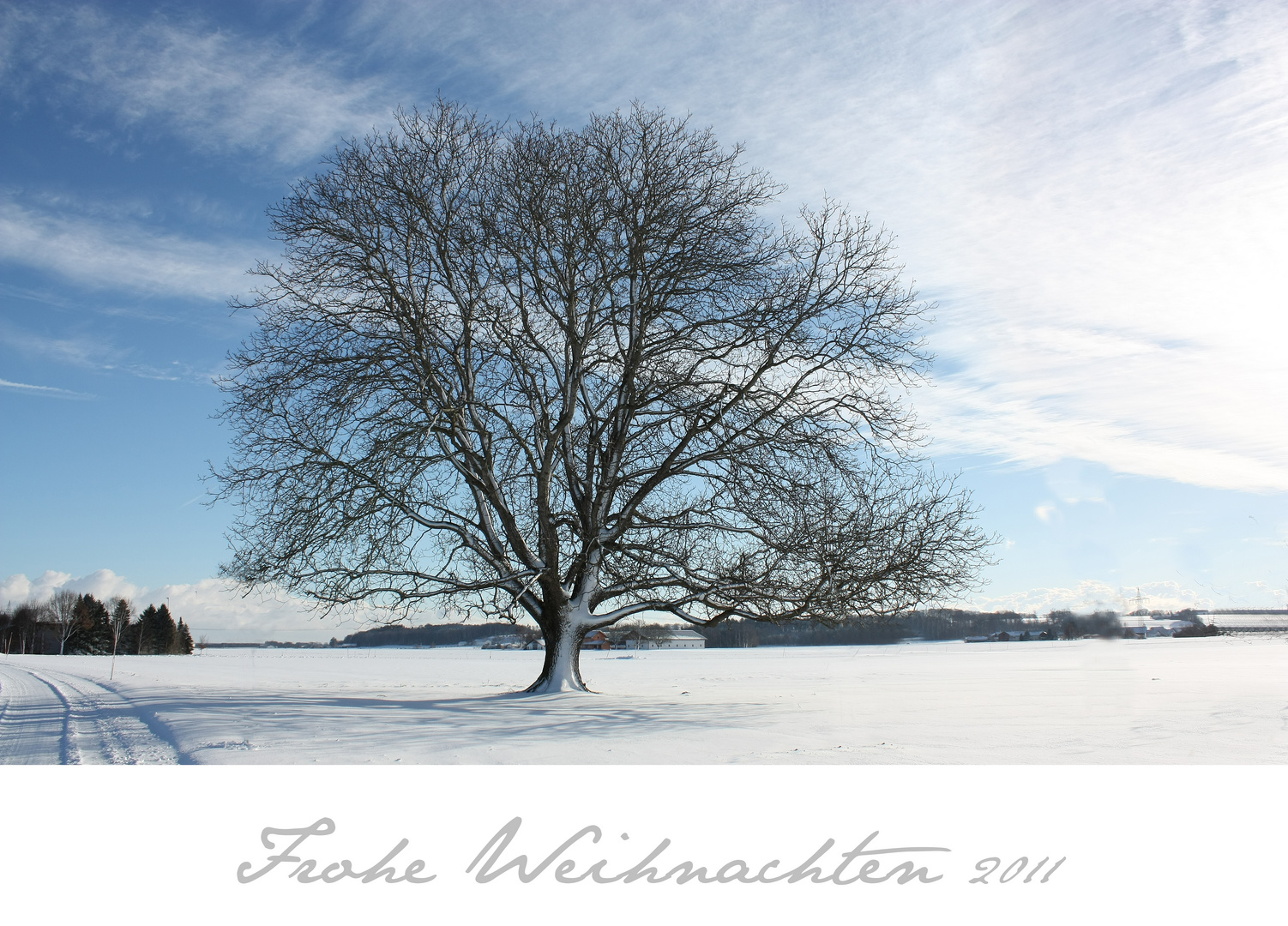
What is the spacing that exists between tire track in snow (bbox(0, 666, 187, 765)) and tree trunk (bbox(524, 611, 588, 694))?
6.83 m

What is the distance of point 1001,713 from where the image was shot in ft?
42.1

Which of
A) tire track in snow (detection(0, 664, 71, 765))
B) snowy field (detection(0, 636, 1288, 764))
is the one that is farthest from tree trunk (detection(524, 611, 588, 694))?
tire track in snow (detection(0, 664, 71, 765))

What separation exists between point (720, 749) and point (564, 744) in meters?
1.79

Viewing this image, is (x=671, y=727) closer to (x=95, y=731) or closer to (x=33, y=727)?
(x=95, y=731)

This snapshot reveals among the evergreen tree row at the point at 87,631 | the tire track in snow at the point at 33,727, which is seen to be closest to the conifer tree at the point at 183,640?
the evergreen tree row at the point at 87,631

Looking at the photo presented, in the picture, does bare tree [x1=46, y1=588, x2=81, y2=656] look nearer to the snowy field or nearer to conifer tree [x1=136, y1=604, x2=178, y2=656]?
conifer tree [x1=136, y1=604, x2=178, y2=656]

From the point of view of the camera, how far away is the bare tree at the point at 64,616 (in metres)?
101

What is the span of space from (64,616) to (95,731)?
4912 inches

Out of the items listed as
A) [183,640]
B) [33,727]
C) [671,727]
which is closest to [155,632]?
[183,640]

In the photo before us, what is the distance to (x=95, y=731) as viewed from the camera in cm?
1111

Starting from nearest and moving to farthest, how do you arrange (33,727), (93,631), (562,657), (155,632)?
1. (33,727)
2. (562,657)
3. (93,631)
4. (155,632)

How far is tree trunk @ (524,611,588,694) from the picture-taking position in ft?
51.3

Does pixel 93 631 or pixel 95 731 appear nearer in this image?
pixel 95 731
